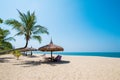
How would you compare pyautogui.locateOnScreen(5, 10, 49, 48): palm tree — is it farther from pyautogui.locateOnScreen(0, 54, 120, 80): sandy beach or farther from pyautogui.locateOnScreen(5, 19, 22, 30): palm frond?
pyautogui.locateOnScreen(0, 54, 120, 80): sandy beach

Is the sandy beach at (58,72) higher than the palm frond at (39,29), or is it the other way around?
the palm frond at (39,29)

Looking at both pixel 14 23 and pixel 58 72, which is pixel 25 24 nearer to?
pixel 14 23

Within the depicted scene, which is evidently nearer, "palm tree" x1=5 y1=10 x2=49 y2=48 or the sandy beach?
the sandy beach

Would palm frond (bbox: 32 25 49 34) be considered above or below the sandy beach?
above

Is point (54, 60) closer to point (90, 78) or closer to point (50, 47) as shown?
point (50, 47)

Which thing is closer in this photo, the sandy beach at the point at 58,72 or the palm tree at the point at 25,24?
the sandy beach at the point at 58,72

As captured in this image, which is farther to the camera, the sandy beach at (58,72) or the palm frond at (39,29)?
the palm frond at (39,29)

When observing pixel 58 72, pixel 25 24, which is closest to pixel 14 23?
pixel 25 24

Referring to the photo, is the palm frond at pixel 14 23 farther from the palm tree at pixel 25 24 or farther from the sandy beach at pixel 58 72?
the sandy beach at pixel 58 72

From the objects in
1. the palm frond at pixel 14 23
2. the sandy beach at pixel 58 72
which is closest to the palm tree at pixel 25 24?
the palm frond at pixel 14 23

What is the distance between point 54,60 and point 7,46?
5.85 meters

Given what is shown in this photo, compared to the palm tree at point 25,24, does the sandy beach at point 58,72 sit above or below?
below

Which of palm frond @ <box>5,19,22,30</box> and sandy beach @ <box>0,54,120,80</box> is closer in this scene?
sandy beach @ <box>0,54,120,80</box>

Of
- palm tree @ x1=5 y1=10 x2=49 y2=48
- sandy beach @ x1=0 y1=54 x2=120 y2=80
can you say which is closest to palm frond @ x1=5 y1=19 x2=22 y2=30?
palm tree @ x1=5 y1=10 x2=49 y2=48
